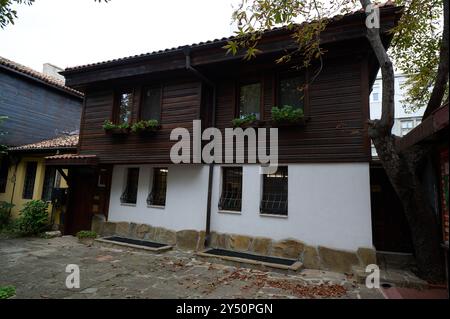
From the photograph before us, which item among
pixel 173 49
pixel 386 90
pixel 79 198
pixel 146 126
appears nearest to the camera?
pixel 386 90

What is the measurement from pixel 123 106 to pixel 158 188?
10.5 ft

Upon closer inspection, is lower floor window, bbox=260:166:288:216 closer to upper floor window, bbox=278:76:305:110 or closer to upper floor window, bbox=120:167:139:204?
upper floor window, bbox=278:76:305:110

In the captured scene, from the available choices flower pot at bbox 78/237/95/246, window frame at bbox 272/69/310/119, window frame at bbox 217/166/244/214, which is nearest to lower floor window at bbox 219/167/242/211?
window frame at bbox 217/166/244/214

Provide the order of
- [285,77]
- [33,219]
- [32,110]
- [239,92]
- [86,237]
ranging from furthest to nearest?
[32,110]
[33,219]
[86,237]
[239,92]
[285,77]

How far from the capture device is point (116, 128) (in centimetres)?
884

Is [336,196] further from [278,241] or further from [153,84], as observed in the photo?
→ [153,84]

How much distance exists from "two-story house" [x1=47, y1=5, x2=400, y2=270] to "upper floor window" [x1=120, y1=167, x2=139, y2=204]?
0.03m

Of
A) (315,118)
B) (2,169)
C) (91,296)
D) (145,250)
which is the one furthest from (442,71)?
(2,169)

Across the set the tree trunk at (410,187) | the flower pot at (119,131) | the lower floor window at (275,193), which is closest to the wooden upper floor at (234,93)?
the flower pot at (119,131)

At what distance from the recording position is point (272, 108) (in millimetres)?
7051

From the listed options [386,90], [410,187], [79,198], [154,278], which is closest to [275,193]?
[410,187]

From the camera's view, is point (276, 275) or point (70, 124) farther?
point (70, 124)

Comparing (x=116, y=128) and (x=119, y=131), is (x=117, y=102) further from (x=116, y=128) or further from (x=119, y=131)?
(x=119, y=131)
